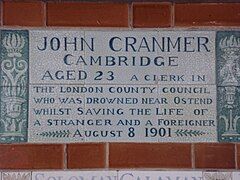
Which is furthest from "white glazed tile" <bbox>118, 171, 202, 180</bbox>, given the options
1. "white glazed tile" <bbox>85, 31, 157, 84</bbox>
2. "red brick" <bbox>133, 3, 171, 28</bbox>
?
"red brick" <bbox>133, 3, 171, 28</bbox>

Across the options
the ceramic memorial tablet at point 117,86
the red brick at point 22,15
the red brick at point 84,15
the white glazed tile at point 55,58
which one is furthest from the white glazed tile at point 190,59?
the red brick at point 22,15

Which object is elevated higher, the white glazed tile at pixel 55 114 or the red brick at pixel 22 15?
the red brick at pixel 22 15

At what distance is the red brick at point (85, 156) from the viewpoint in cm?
214

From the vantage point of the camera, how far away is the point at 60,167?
2139 millimetres

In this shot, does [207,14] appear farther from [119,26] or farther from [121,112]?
[121,112]

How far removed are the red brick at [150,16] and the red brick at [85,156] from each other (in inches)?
16.5

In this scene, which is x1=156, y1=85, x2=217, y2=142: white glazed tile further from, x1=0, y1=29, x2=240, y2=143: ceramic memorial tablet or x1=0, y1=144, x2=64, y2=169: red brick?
x1=0, y1=144, x2=64, y2=169: red brick

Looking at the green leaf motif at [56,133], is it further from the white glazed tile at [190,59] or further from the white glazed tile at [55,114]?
the white glazed tile at [190,59]

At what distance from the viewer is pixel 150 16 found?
220 cm

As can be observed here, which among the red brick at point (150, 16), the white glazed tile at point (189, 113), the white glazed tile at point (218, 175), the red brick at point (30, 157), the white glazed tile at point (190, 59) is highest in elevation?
the red brick at point (150, 16)

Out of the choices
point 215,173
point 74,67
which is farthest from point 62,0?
point 215,173

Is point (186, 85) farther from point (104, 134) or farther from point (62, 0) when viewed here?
point (62, 0)

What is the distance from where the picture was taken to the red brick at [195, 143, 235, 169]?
2.15 m

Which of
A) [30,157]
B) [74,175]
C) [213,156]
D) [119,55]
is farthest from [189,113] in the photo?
[30,157]
